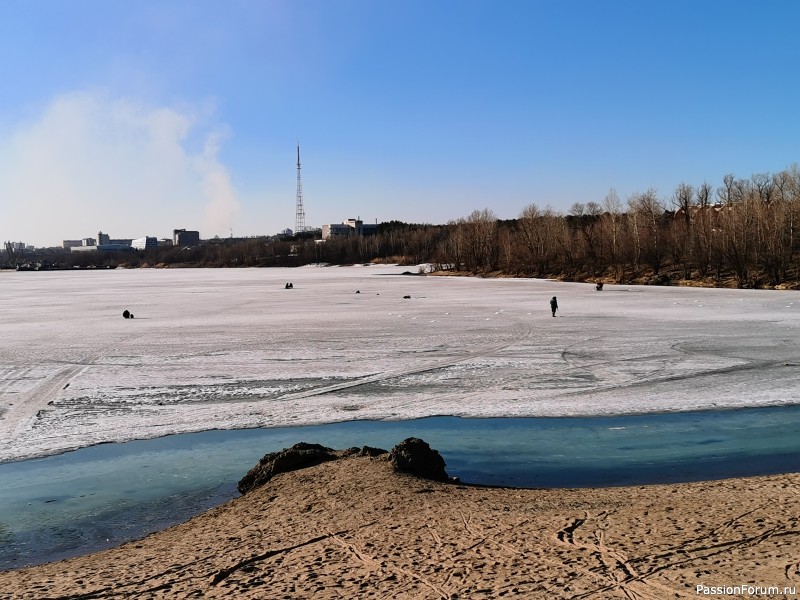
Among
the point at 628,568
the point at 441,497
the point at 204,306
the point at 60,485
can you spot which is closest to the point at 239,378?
the point at 60,485

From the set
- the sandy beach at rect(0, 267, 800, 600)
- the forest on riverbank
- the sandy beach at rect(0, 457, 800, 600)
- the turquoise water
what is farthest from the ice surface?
the forest on riverbank

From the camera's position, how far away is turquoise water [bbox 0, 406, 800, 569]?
7.73 meters

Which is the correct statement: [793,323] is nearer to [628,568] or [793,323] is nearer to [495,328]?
[495,328]

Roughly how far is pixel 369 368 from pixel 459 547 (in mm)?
10542

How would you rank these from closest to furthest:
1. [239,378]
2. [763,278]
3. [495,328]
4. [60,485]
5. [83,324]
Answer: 1. [60,485]
2. [239,378]
3. [495,328]
4. [83,324]
5. [763,278]

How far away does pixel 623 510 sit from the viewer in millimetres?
7117

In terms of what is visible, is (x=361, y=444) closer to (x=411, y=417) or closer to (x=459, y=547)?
(x=411, y=417)

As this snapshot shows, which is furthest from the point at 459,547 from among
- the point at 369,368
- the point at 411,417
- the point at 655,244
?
the point at 655,244

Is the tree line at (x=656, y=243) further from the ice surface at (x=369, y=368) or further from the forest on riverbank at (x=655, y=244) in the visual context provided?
the ice surface at (x=369, y=368)

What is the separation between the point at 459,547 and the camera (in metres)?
6.19

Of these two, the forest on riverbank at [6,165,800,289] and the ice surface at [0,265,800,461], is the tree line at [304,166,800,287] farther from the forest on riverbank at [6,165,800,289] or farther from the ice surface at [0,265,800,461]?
the ice surface at [0,265,800,461]

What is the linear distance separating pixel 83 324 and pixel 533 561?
25963 mm

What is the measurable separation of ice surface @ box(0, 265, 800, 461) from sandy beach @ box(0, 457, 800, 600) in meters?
4.20

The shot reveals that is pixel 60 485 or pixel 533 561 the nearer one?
pixel 533 561
